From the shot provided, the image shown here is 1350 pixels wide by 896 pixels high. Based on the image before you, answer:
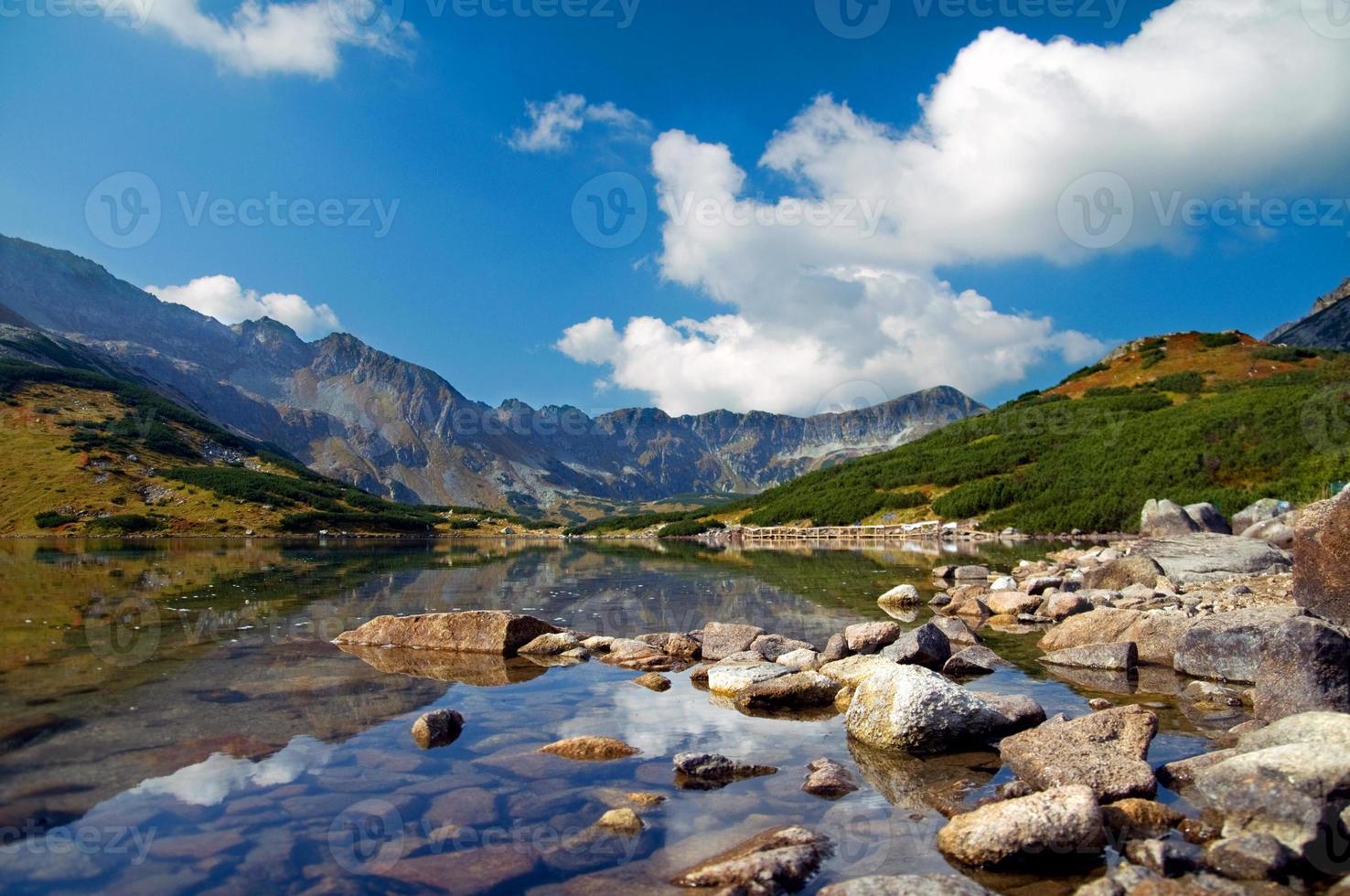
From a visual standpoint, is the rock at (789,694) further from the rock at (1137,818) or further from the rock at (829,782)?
the rock at (1137,818)

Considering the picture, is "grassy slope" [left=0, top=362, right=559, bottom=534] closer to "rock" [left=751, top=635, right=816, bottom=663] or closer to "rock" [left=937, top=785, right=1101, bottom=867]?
"rock" [left=751, top=635, right=816, bottom=663]

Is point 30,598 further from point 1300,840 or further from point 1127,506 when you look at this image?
point 1127,506

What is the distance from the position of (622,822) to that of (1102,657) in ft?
40.0

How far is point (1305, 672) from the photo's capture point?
9.30 meters

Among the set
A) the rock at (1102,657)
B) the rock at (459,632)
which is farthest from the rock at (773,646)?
the rock at (459,632)

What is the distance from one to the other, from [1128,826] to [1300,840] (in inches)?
51.7

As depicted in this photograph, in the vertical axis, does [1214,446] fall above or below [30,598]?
above

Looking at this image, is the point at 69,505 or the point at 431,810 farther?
the point at 69,505

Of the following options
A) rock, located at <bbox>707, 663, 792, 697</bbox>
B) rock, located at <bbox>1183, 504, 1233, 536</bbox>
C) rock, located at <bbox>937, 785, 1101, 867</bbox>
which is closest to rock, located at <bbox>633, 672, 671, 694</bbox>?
rock, located at <bbox>707, 663, 792, 697</bbox>

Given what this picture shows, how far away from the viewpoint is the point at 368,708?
11.9 metres

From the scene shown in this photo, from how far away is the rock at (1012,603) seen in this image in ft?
75.2

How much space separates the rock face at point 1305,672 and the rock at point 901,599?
1634cm

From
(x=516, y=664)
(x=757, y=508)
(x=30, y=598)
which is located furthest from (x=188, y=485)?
(x=516, y=664)
